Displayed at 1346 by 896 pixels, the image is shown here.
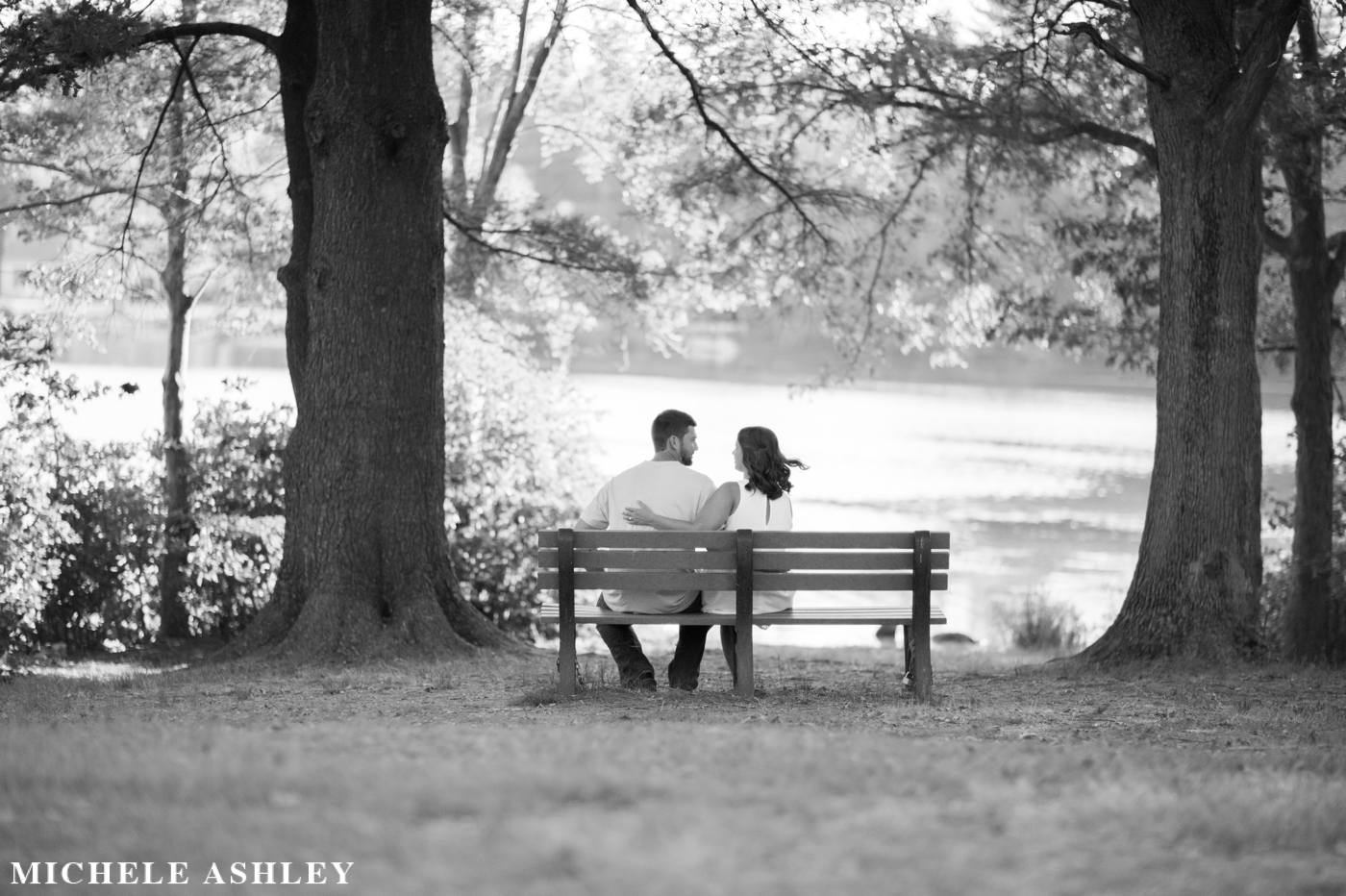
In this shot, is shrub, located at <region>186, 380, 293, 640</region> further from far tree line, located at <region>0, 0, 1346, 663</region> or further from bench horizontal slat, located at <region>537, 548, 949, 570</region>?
bench horizontal slat, located at <region>537, 548, 949, 570</region>

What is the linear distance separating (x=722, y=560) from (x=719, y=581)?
104 mm

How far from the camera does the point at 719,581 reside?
6949mm

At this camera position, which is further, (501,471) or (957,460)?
(957,460)

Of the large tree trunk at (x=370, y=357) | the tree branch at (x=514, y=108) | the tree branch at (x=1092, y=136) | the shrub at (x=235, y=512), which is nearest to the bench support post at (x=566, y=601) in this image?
the large tree trunk at (x=370, y=357)

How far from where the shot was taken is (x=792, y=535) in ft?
22.7

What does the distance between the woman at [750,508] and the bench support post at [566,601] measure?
1.71ft

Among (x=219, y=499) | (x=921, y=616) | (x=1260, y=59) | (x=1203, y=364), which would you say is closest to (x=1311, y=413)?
(x=1203, y=364)

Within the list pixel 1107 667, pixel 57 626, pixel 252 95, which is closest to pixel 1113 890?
pixel 1107 667

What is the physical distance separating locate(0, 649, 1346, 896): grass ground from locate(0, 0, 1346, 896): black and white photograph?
2 centimetres

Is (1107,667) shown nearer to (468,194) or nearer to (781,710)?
(781,710)

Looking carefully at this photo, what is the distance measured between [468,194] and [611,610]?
998 centimetres

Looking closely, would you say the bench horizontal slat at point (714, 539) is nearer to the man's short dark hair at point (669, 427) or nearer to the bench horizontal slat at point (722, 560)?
the bench horizontal slat at point (722, 560)

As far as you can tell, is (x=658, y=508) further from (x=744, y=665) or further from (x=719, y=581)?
(x=744, y=665)

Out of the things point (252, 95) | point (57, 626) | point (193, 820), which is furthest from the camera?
point (252, 95)
